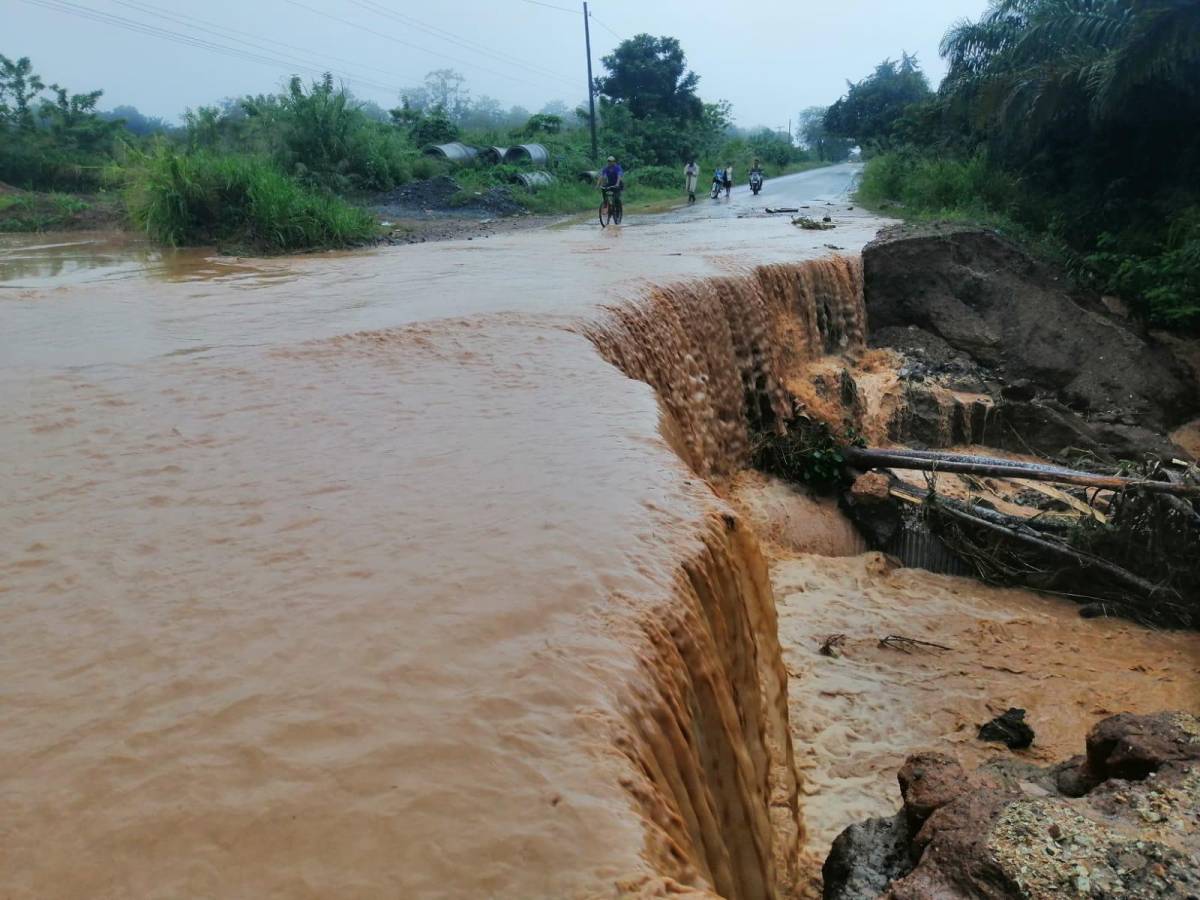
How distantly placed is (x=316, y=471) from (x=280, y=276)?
7960mm

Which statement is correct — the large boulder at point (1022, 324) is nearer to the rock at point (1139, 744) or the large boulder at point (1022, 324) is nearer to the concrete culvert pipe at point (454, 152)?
the rock at point (1139, 744)

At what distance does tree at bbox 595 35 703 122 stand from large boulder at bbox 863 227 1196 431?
1285 inches

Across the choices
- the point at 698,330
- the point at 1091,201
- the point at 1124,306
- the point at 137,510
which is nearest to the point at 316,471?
the point at 137,510

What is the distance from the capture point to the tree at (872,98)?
3994 cm

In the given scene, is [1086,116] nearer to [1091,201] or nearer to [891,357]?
[1091,201]

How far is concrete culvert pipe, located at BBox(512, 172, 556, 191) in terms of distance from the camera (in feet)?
87.9

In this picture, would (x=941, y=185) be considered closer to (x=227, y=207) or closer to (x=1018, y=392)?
(x=1018, y=392)

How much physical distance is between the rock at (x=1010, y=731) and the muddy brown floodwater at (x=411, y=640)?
0.27 meters

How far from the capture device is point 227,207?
16.2 metres

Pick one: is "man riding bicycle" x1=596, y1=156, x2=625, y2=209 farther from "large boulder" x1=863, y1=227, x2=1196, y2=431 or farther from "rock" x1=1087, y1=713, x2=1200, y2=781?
"rock" x1=1087, y1=713, x2=1200, y2=781

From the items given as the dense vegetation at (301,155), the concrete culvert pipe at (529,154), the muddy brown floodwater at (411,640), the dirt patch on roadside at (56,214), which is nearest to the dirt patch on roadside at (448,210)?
the dense vegetation at (301,155)

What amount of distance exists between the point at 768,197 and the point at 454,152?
10353mm

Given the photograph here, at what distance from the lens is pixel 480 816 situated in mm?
1938

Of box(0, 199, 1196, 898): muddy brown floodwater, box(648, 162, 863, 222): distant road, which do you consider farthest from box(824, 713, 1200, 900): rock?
box(648, 162, 863, 222): distant road
